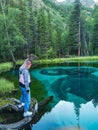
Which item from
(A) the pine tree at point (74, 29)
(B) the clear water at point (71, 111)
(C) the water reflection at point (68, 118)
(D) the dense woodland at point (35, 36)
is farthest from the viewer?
(A) the pine tree at point (74, 29)

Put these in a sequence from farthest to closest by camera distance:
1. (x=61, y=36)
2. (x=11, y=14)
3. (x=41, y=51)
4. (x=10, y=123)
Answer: (x=61, y=36), (x=41, y=51), (x=11, y=14), (x=10, y=123)

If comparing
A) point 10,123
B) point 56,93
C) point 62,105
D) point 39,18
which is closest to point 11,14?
point 39,18

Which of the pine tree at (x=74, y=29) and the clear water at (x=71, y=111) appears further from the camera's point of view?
the pine tree at (x=74, y=29)

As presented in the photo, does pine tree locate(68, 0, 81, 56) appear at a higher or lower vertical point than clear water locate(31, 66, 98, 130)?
higher

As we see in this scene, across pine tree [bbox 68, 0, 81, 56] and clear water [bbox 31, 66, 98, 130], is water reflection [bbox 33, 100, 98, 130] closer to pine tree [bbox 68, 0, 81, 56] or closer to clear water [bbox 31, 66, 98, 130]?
clear water [bbox 31, 66, 98, 130]

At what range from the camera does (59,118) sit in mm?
12047

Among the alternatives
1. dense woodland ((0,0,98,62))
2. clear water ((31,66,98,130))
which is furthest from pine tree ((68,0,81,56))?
clear water ((31,66,98,130))

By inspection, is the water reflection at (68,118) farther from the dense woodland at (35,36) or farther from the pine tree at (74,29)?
the pine tree at (74,29)

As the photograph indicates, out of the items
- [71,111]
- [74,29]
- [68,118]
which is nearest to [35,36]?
[74,29]

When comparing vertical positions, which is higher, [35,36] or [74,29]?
[74,29]

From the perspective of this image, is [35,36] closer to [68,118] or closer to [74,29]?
[74,29]

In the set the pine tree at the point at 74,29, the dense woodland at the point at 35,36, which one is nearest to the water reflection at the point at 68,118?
the dense woodland at the point at 35,36

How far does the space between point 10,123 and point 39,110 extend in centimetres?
259

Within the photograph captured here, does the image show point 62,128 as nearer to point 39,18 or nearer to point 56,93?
point 56,93
